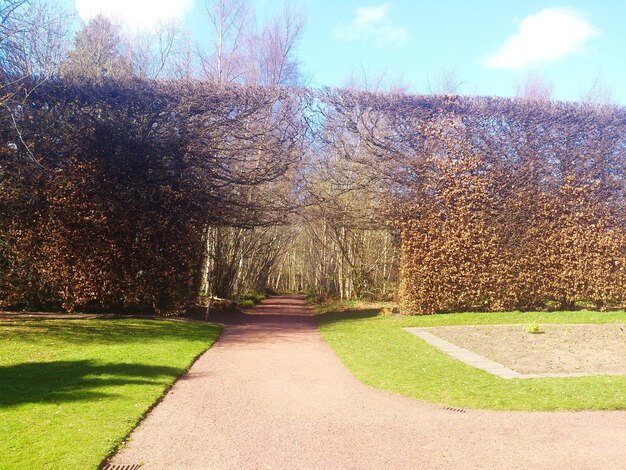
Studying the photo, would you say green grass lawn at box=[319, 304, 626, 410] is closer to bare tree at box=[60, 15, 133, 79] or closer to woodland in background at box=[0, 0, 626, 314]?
woodland in background at box=[0, 0, 626, 314]

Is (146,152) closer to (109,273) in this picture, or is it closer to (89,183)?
(89,183)

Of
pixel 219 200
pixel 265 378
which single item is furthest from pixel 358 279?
pixel 265 378

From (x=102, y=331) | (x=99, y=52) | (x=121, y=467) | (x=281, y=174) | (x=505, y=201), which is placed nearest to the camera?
(x=121, y=467)

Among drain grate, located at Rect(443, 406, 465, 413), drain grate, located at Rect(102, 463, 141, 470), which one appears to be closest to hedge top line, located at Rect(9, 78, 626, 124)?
drain grate, located at Rect(443, 406, 465, 413)

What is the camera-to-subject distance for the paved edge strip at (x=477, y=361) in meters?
7.43

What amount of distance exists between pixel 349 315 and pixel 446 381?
986 cm

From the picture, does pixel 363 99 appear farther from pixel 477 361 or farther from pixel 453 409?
pixel 453 409

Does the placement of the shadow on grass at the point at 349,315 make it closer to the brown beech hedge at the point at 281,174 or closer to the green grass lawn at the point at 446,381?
the brown beech hedge at the point at 281,174

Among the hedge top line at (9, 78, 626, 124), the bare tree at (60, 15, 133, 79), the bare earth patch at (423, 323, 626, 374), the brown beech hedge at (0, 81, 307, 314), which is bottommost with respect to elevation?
the bare earth patch at (423, 323, 626, 374)

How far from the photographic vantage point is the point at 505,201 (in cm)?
1507

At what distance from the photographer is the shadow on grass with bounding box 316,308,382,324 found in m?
15.9

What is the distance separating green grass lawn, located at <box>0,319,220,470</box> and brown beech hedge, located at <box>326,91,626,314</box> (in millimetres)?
6908

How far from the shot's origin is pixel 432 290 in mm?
14969

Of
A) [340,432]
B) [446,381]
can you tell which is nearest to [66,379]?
[340,432]
